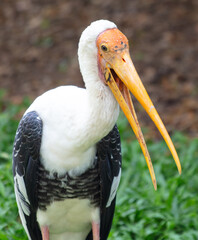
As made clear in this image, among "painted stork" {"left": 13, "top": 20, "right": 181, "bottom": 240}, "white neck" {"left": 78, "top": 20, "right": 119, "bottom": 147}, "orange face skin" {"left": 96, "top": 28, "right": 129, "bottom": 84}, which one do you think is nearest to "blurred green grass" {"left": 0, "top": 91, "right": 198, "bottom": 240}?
"painted stork" {"left": 13, "top": 20, "right": 181, "bottom": 240}

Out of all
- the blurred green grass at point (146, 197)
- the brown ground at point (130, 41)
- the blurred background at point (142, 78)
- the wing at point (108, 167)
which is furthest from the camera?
the brown ground at point (130, 41)

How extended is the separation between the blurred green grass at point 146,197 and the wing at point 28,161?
0.64m

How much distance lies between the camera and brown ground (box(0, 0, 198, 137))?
7.88 m

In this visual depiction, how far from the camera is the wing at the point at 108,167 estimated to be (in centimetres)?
373

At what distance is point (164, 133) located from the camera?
10.3 ft

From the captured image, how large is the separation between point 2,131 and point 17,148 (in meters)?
2.55

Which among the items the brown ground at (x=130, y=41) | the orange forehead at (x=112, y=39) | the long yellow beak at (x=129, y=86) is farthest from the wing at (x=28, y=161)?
the brown ground at (x=130, y=41)

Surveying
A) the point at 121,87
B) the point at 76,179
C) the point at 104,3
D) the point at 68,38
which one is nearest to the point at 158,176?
the point at 76,179

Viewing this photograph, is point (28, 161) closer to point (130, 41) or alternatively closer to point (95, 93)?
A: point (95, 93)

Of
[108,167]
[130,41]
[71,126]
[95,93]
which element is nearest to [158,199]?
[108,167]

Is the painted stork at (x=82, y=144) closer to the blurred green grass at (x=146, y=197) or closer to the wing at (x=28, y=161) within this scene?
the wing at (x=28, y=161)

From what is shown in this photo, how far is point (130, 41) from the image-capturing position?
8680 millimetres

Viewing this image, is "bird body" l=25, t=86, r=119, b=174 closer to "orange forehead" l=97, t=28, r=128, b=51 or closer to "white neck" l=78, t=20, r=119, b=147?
"white neck" l=78, t=20, r=119, b=147

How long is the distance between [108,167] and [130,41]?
5.16m
